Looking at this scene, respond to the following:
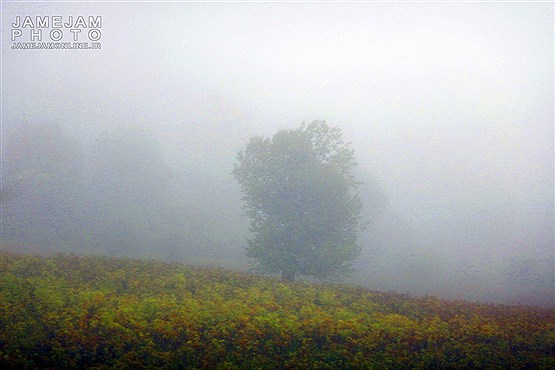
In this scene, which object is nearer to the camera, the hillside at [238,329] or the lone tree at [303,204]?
the hillside at [238,329]

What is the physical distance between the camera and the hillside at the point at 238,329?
7.21 metres

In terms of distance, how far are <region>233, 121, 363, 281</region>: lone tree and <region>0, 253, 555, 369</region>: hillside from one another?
727 centimetres

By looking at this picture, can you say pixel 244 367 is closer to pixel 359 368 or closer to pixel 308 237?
pixel 359 368

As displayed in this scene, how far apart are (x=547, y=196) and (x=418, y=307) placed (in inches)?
3627

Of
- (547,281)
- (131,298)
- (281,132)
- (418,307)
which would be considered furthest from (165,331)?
(547,281)

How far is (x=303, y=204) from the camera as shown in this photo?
19.8 m

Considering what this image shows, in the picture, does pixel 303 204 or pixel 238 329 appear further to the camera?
pixel 303 204

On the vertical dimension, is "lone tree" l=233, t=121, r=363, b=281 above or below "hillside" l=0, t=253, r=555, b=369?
above

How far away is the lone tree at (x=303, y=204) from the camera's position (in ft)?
62.5

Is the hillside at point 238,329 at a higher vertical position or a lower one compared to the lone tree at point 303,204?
lower

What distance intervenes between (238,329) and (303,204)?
39.8ft

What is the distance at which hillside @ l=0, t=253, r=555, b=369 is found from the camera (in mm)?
7211

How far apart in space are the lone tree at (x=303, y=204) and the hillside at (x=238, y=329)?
23.9ft

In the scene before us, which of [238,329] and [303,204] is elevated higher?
[303,204]
